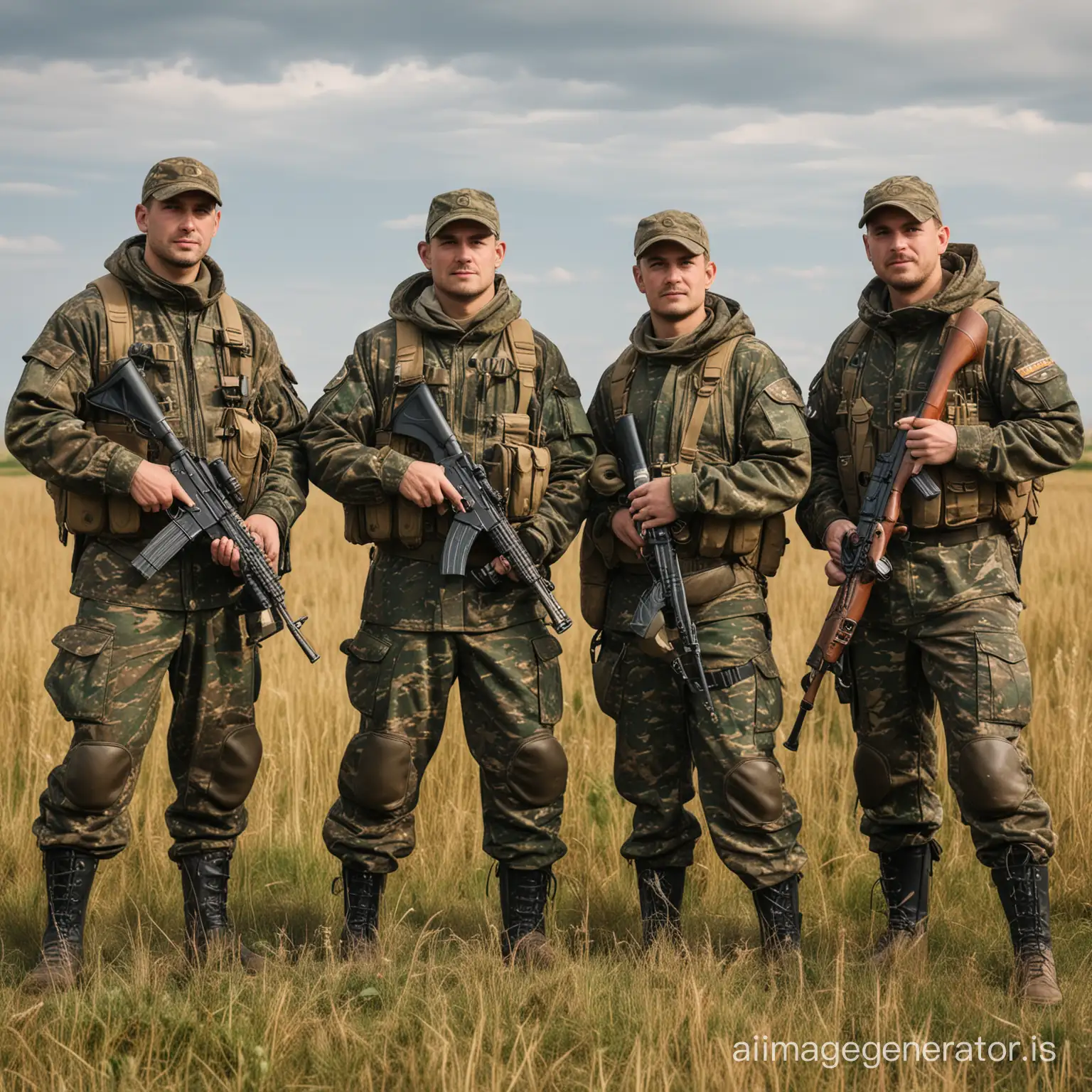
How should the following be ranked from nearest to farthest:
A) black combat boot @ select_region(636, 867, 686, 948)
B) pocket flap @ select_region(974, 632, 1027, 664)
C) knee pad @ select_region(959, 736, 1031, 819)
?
knee pad @ select_region(959, 736, 1031, 819)
pocket flap @ select_region(974, 632, 1027, 664)
black combat boot @ select_region(636, 867, 686, 948)

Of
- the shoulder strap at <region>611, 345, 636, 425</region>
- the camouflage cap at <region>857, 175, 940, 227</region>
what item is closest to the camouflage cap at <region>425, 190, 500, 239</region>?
the shoulder strap at <region>611, 345, 636, 425</region>

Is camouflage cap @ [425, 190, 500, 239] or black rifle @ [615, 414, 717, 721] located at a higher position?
camouflage cap @ [425, 190, 500, 239]

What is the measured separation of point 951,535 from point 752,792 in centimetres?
121

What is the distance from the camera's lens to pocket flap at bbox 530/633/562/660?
4.77 metres

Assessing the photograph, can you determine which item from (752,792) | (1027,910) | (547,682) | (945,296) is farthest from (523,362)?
(1027,910)

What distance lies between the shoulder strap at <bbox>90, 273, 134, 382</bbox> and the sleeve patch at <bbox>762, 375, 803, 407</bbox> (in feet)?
7.80

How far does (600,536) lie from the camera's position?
491 cm

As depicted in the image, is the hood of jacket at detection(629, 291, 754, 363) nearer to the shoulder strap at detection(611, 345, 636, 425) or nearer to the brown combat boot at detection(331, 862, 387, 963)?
the shoulder strap at detection(611, 345, 636, 425)

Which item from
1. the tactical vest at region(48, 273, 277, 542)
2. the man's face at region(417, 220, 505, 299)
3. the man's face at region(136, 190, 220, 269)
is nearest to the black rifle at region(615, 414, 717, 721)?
the man's face at region(417, 220, 505, 299)

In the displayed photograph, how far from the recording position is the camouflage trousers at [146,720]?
4.56m

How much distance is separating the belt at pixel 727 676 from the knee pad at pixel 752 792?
28 centimetres

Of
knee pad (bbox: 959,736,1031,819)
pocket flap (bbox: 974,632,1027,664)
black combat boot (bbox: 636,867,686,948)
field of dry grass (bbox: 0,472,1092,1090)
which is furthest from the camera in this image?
black combat boot (bbox: 636,867,686,948)

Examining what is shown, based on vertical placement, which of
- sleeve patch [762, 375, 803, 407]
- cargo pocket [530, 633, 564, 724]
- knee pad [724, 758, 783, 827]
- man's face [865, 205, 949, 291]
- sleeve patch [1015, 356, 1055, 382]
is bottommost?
knee pad [724, 758, 783, 827]

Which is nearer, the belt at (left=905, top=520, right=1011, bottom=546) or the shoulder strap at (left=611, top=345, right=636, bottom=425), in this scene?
the belt at (left=905, top=520, right=1011, bottom=546)
